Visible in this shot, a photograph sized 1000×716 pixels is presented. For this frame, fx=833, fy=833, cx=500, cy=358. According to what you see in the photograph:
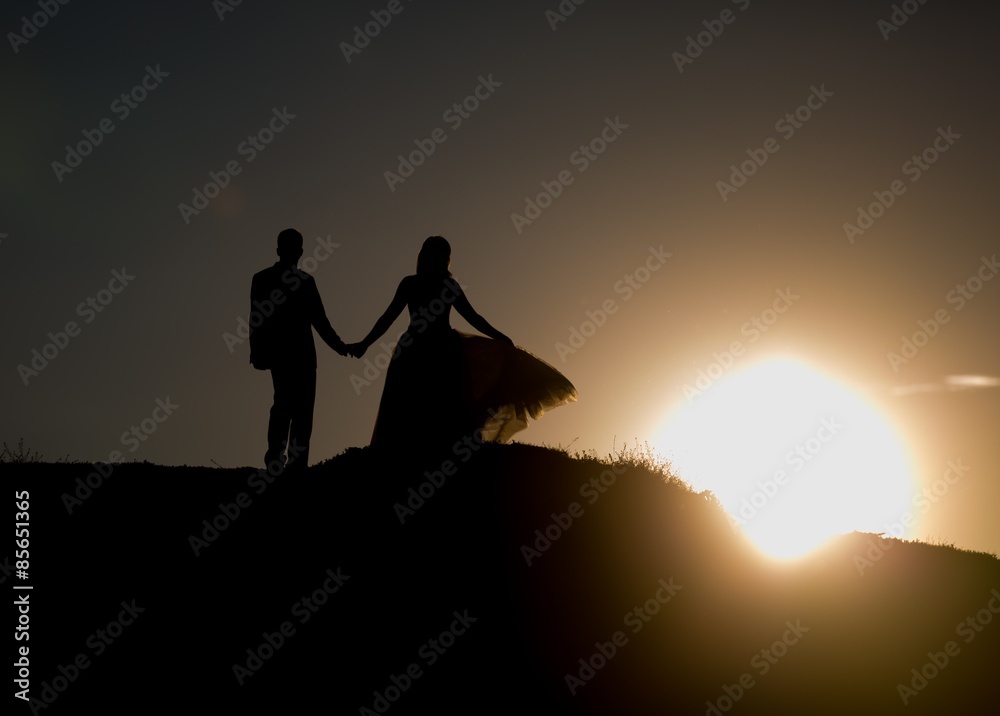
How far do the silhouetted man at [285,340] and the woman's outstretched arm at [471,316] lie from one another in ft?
6.99

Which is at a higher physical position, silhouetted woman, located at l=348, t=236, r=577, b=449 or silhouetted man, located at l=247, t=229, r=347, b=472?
silhouetted woman, located at l=348, t=236, r=577, b=449

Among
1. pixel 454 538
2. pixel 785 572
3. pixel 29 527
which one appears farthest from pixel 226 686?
pixel 785 572

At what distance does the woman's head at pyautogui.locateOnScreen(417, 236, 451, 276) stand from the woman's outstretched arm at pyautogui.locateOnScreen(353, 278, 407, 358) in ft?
1.46

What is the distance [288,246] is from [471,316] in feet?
9.15

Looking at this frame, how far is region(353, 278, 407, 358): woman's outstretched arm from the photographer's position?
11891 mm

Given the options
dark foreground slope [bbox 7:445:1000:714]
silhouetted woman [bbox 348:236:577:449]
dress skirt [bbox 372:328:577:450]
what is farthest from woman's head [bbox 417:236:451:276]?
dark foreground slope [bbox 7:445:1000:714]

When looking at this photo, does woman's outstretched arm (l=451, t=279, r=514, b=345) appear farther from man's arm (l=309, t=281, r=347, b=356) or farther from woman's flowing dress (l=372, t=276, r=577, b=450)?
man's arm (l=309, t=281, r=347, b=356)

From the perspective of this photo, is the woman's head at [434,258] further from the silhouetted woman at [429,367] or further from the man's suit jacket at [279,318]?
the man's suit jacket at [279,318]

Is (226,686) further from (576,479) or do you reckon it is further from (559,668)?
(576,479)

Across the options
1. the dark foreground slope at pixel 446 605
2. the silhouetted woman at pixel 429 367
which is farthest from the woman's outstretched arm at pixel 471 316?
the dark foreground slope at pixel 446 605

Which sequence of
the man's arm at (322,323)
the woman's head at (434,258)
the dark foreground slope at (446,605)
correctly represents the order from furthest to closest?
the man's arm at (322,323), the woman's head at (434,258), the dark foreground slope at (446,605)

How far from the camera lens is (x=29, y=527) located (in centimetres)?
1188

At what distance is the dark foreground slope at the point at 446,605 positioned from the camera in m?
9.51

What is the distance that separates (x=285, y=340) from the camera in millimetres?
11875
